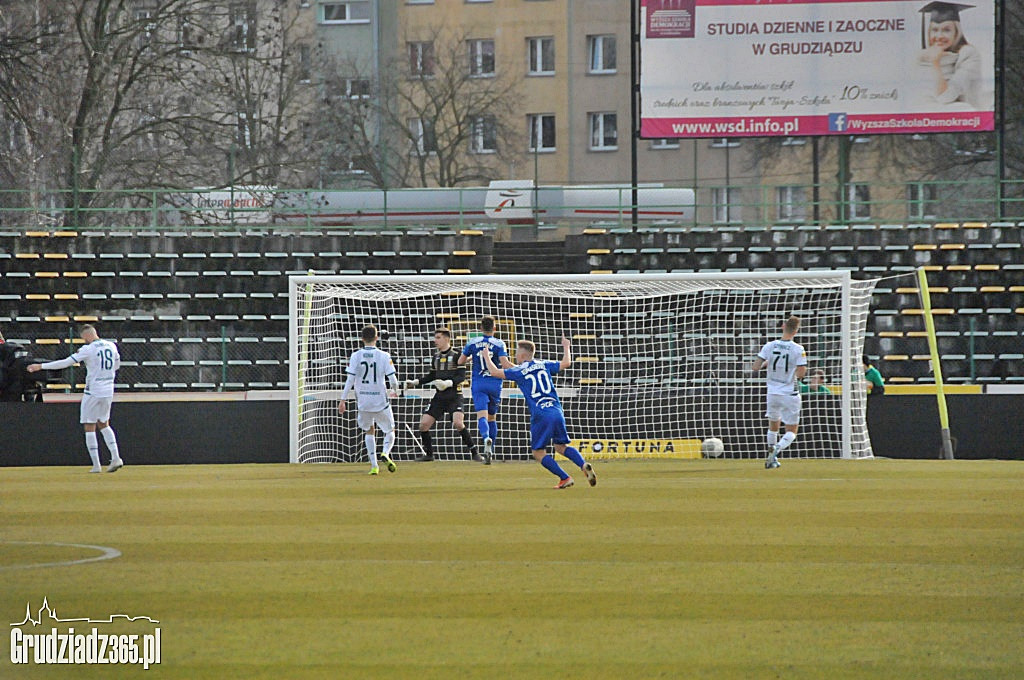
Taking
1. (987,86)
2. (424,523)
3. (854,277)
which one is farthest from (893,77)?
(424,523)

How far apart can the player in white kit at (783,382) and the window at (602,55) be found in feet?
117

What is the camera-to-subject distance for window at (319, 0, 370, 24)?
51.8 metres

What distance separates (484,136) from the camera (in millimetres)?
48312

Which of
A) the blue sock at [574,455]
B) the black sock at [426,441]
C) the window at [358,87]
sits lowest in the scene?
the black sock at [426,441]

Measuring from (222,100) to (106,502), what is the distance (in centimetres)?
3084

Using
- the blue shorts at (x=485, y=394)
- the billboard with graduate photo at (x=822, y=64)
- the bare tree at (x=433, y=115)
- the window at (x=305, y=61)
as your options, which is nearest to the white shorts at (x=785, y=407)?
the blue shorts at (x=485, y=394)

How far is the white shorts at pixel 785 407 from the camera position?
17078 millimetres

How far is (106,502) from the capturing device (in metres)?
13.4

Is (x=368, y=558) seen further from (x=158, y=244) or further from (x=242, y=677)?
(x=158, y=244)

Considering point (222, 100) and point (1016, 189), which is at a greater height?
point (222, 100)

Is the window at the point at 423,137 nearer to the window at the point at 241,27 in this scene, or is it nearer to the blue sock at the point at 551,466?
the window at the point at 241,27

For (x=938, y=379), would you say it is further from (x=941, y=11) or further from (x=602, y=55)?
(x=602, y=55)

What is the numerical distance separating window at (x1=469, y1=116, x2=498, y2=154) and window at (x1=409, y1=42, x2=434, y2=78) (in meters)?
3.08

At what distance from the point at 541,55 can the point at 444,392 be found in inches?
1356
